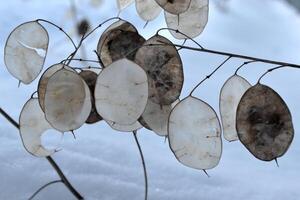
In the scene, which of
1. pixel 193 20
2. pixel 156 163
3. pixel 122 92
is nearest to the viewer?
pixel 122 92

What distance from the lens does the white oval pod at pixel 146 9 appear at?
68cm

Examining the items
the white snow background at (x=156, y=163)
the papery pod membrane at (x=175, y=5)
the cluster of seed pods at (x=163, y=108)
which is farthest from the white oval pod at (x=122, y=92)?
the white snow background at (x=156, y=163)

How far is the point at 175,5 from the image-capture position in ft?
1.98

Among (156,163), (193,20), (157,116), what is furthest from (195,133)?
(156,163)

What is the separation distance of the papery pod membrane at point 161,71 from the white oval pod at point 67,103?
0.06m

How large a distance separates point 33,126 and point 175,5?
18cm

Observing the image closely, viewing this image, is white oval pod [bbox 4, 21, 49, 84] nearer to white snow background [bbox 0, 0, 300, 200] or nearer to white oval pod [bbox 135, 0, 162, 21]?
white oval pod [bbox 135, 0, 162, 21]

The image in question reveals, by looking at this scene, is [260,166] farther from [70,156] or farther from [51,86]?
[51,86]

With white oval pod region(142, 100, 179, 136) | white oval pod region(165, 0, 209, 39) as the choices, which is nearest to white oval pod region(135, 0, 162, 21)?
white oval pod region(165, 0, 209, 39)

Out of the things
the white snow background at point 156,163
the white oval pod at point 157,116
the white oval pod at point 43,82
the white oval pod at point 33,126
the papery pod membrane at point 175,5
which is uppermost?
the papery pod membrane at point 175,5

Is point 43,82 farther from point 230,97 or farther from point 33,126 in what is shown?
point 230,97

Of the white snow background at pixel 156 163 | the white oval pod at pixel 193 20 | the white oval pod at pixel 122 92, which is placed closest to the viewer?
the white oval pod at pixel 122 92

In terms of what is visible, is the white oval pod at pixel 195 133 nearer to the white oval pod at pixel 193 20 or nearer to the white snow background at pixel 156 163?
the white oval pod at pixel 193 20

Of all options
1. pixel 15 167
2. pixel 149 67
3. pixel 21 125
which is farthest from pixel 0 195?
pixel 149 67
